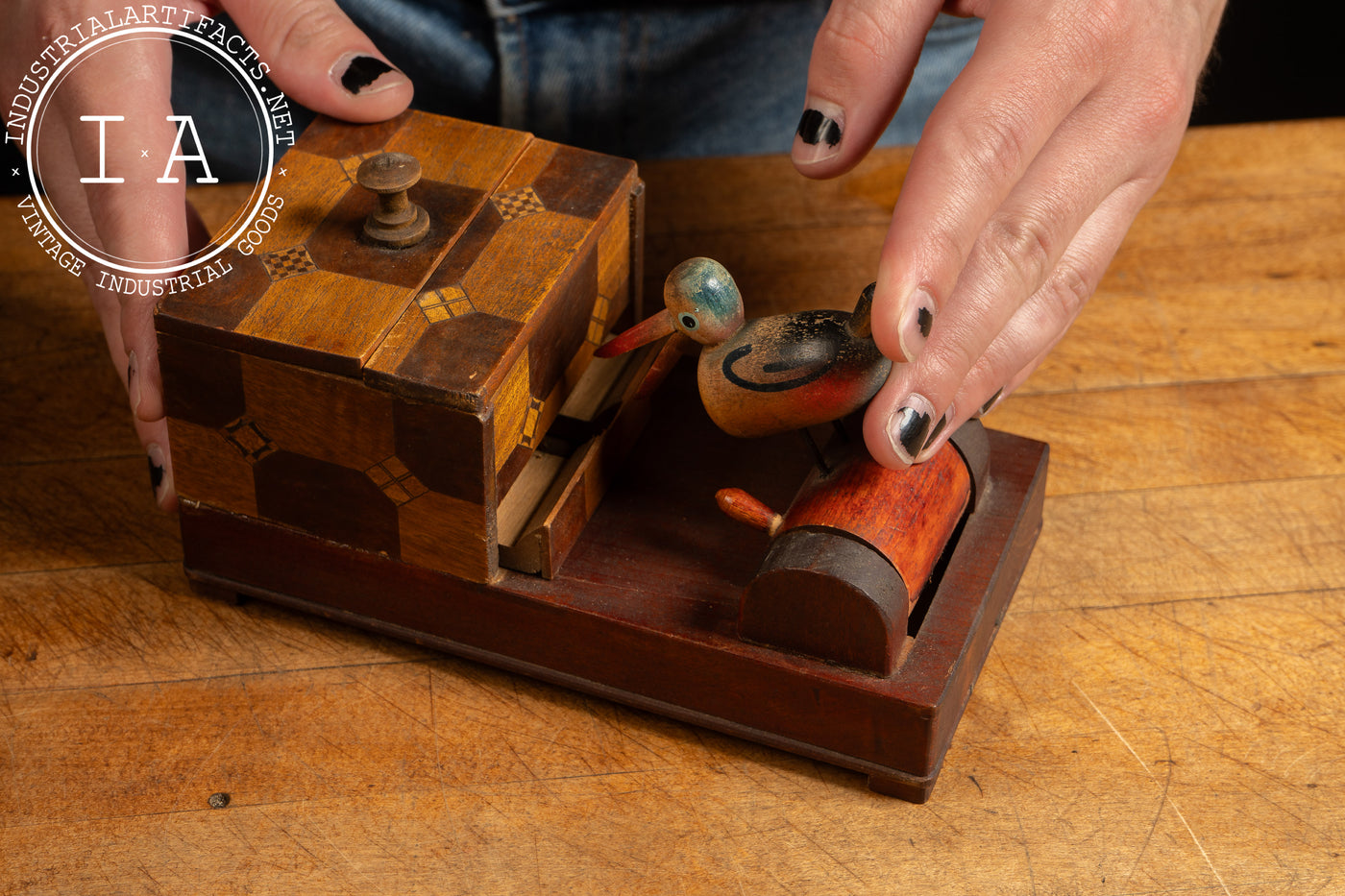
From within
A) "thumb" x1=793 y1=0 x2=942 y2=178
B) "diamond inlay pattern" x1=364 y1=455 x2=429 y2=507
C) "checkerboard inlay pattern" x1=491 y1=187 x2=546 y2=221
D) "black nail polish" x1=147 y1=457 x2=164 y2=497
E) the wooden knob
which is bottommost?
"black nail polish" x1=147 y1=457 x2=164 y2=497

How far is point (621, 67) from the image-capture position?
148 centimetres

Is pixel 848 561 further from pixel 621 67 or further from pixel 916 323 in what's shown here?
pixel 621 67

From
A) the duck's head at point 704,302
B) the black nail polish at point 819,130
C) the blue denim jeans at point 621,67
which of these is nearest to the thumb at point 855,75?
the black nail polish at point 819,130

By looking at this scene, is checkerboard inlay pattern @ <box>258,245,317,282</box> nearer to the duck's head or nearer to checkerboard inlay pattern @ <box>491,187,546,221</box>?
checkerboard inlay pattern @ <box>491,187,546,221</box>

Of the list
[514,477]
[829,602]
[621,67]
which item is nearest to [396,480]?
[514,477]

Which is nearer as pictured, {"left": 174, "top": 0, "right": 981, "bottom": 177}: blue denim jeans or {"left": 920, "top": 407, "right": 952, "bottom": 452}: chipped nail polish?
{"left": 920, "top": 407, "right": 952, "bottom": 452}: chipped nail polish

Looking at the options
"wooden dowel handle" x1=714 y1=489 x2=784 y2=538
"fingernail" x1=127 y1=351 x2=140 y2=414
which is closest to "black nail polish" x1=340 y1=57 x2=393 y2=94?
"fingernail" x1=127 y1=351 x2=140 y2=414

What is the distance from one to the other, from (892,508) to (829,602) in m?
0.08

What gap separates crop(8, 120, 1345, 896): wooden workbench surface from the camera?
2.96ft

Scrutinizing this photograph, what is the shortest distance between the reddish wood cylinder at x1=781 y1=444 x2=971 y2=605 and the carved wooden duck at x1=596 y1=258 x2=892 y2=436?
0.15 feet

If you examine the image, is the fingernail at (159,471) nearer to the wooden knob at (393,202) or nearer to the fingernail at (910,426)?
the wooden knob at (393,202)

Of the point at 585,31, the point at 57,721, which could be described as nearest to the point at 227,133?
the point at 585,31

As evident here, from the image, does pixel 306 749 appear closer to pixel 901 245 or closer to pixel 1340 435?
pixel 901 245

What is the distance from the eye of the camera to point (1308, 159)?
150 centimetres
